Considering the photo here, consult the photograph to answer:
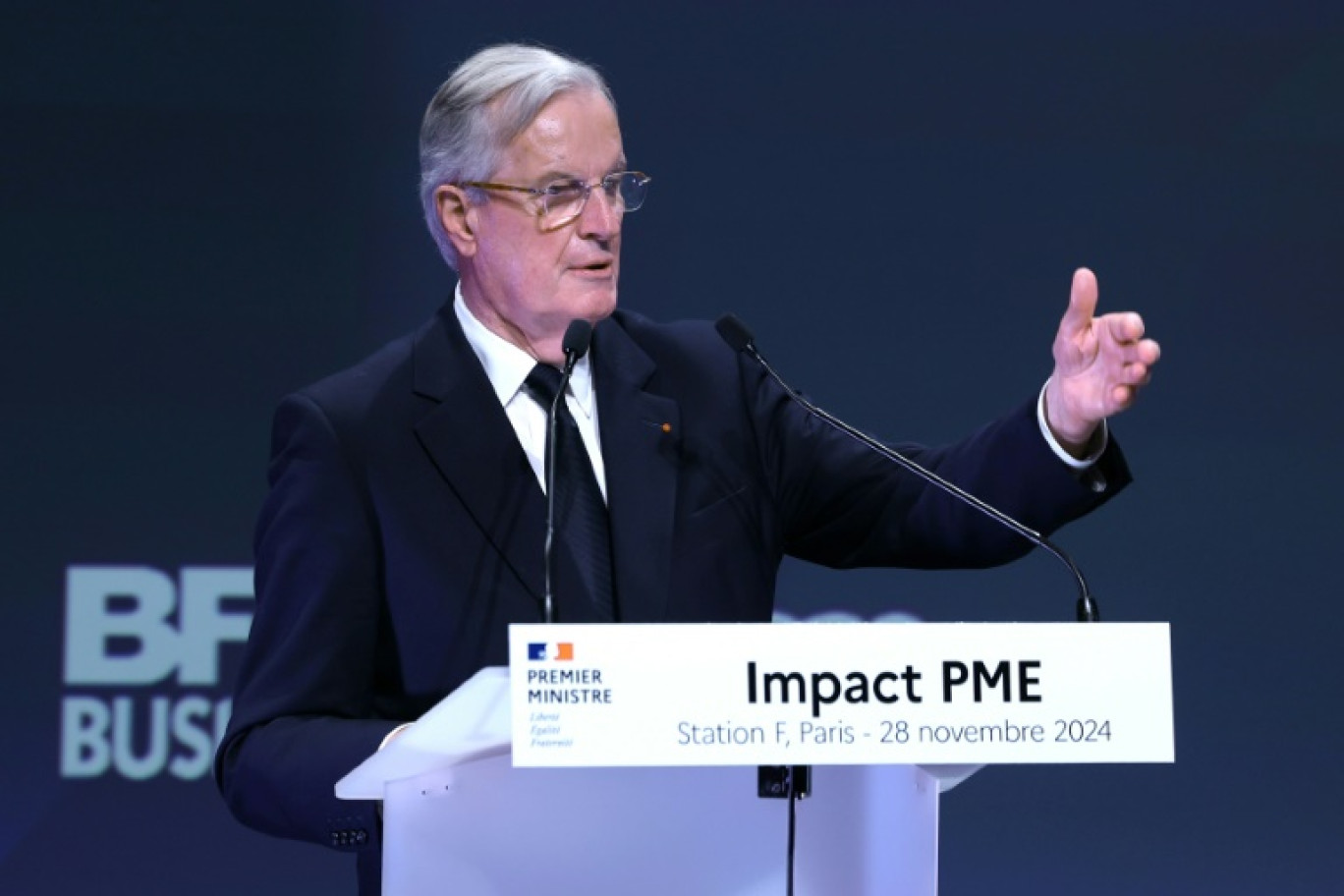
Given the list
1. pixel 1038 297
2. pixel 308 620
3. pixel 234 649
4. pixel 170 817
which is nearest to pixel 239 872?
pixel 170 817

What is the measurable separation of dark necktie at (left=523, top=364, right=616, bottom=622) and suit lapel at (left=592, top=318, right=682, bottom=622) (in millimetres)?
16

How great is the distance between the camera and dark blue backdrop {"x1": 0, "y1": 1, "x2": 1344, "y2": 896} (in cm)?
352

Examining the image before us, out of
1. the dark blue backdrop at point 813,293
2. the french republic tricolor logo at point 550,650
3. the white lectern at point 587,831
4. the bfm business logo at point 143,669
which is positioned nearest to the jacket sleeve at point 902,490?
the white lectern at point 587,831

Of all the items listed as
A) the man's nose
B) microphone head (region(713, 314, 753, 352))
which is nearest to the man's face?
the man's nose

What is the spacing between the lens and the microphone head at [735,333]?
83.1 inches

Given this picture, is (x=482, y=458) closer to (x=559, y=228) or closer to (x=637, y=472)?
(x=637, y=472)

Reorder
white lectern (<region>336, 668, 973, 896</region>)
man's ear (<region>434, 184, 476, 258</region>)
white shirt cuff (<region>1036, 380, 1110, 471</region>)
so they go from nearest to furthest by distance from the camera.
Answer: white lectern (<region>336, 668, 973, 896</region>) < white shirt cuff (<region>1036, 380, 1110, 471</region>) < man's ear (<region>434, 184, 476, 258</region>)

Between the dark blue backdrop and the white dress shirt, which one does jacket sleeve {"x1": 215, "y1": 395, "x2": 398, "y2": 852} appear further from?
the dark blue backdrop

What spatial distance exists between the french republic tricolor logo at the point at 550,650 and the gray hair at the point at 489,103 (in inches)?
38.5

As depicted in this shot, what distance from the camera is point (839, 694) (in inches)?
59.8

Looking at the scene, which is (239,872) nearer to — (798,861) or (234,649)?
(234,649)

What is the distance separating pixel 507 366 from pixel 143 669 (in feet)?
5.09

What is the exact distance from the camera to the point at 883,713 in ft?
5.00

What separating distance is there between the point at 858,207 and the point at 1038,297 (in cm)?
42
